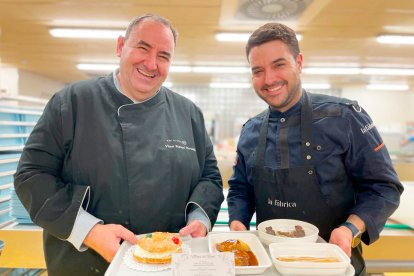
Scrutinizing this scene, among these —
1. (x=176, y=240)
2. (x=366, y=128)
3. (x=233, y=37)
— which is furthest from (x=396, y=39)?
(x=176, y=240)

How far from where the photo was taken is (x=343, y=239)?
118cm

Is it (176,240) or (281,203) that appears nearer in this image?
(176,240)

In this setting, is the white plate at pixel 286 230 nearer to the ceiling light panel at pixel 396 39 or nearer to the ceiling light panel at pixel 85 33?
the ceiling light panel at pixel 85 33

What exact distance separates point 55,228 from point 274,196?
2.98 ft

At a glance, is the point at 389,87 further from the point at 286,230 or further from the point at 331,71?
the point at 286,230

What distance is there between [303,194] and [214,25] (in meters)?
3.72

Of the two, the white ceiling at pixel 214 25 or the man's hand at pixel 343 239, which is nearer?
the man's hand at pixel 343 239

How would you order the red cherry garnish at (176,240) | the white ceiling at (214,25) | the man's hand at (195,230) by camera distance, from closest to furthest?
1. the red cherry garnish at (176,240)
2. the man's hand at (195,230)
3. the white ceiling at (214,25)

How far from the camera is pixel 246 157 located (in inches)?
64.1

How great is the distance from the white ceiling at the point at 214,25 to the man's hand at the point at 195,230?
2.48 meters

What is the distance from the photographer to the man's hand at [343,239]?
1167 millimetres

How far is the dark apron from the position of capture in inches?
55.4

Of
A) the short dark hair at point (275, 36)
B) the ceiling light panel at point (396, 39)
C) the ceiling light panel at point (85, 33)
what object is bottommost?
the short dark hair at point (275, 36)

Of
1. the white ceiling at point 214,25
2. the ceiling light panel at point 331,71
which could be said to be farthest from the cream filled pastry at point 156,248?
the ceiling light panel at point 331,71
